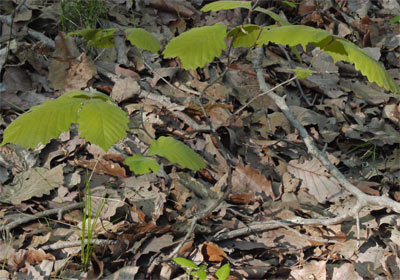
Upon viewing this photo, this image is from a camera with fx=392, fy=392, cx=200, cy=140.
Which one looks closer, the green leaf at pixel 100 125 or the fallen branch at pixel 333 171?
the green leaf at pixel 100 125

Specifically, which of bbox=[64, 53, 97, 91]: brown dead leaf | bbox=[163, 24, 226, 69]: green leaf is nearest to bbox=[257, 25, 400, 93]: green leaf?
bbox=[163, 24, 226, 69]: green leaf

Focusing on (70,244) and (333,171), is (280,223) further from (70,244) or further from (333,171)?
(70,244)

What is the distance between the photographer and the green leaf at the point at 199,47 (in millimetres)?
1410

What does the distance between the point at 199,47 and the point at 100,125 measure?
17.9 inches

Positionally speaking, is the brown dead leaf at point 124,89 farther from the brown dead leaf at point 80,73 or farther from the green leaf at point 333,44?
the green leaf at point 333,44

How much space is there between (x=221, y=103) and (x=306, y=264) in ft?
4.58

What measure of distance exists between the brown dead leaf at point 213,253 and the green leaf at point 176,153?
0.53 meters

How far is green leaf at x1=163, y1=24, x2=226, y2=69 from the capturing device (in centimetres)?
141

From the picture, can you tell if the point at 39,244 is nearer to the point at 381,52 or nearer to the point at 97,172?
the point at 97,172

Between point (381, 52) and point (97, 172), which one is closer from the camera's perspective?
point (97, 172)

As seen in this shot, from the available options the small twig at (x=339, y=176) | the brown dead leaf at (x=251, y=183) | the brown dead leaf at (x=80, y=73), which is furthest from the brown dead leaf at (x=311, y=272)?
the brown dead leaf at (x=80, y=73)

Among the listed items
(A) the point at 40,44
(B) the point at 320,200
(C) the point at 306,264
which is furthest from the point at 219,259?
(A) the point at 40,44

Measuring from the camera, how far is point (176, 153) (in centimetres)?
171

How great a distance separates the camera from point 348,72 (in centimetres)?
380
